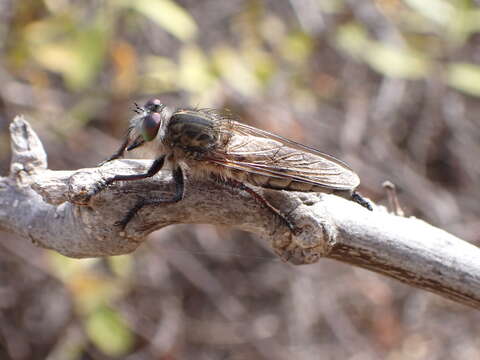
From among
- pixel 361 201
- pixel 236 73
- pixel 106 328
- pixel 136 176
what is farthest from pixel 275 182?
pixel 106 328

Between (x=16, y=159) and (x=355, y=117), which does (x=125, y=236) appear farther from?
(x=355, y=117)

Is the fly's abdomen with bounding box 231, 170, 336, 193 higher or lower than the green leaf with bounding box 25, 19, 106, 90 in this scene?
higher

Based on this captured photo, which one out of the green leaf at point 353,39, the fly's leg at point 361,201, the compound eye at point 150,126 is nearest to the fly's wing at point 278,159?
the fly's leg at point 361,201

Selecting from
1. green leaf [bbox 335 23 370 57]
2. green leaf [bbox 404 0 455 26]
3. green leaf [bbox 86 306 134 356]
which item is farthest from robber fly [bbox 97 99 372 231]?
green leaf [bbox 335 23 370 57]

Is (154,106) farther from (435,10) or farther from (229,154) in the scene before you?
(435,10)

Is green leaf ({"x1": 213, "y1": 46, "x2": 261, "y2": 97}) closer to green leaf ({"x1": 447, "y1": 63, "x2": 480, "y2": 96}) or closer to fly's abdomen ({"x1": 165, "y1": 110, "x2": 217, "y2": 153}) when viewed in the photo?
green leaf ({"x1": 447, "y1": 63, "x2": 480, "y2": 96})
